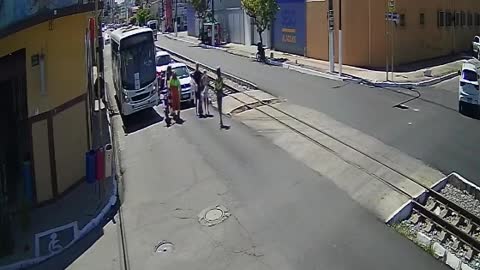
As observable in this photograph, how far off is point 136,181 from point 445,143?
9025 millimetres

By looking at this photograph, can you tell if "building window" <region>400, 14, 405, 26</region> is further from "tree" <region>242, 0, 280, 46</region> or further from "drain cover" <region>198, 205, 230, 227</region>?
"drain cover" <region>198, 205, 230, 227</region>

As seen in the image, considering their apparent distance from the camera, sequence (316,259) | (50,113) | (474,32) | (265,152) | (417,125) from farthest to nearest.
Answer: (474,32)
(417,125)
(265,152)
(50,113)
(316,259)

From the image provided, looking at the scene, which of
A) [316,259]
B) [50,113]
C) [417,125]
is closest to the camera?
[316,259]

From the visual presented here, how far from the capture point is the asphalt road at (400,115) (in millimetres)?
17188

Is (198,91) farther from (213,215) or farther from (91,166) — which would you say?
(213,215)

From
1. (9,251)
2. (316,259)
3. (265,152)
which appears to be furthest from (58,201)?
(316,259)

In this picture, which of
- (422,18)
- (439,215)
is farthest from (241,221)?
(422,18)

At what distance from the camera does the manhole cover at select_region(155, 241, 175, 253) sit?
481 inches

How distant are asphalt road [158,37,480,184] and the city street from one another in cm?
366

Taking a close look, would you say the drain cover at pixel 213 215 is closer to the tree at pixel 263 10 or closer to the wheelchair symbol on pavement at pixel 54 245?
the wheelchair symbol on pavement at pixel 54 245

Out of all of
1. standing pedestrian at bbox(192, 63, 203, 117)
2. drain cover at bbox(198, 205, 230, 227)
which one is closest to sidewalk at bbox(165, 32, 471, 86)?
standing pedestrian at bbox(192, 63, 203, 117)

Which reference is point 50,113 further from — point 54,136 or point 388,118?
point 388,118

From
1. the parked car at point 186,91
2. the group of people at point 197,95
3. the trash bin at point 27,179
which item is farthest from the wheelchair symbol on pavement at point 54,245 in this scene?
the parked car at point 186,91

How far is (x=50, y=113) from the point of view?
16.2 m
